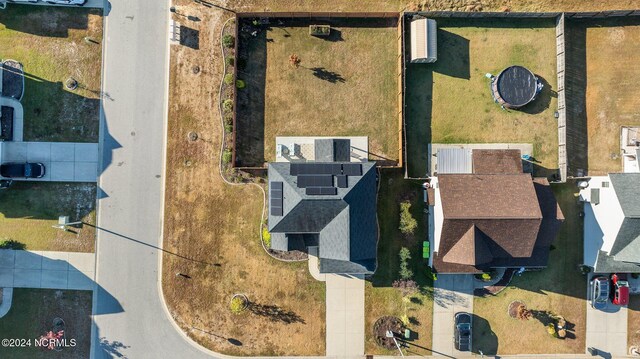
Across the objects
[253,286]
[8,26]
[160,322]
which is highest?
[8,26]

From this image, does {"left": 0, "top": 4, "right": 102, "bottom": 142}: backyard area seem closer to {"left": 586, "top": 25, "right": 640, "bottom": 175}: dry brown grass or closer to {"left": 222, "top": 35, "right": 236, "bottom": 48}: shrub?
{"left": 222, "top": 35, "right": 236, "bottom": 48}: shrub

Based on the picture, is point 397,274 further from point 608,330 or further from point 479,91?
point 608,330

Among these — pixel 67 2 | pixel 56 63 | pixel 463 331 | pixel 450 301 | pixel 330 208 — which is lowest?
pixel 463 331

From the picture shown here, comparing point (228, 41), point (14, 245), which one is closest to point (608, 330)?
point (228, 41)

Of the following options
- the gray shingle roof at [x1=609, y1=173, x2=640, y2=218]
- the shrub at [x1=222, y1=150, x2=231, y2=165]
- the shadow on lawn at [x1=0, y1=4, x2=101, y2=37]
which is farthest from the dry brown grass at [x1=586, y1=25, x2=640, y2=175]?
the shadow on lawn at [x1=0, y1=4, x2=101, y2=37]

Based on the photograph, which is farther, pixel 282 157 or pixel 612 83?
pixel 612 83

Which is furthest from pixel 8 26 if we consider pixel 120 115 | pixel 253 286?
pixel 253 286

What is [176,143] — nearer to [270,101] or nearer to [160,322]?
[270,101]
